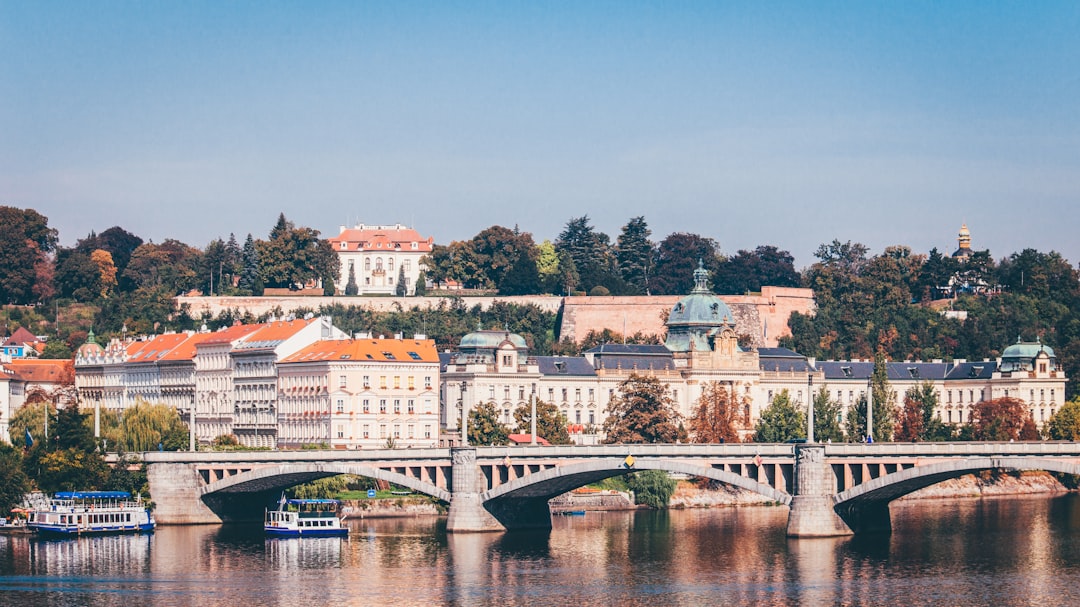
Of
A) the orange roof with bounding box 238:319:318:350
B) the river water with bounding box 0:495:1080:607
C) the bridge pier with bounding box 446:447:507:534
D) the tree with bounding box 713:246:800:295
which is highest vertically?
the tree with bounding box 713:246:800:295

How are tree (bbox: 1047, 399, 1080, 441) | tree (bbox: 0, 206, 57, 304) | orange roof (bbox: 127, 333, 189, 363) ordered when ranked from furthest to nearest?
tree (bbox: 0, 206, 57, 304) < orange roof (bbox: 127, 333, 189, 363) < tree (bbox: 1047, 399, 1080, 441)

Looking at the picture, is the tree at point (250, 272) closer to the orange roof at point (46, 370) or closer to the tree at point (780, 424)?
the orange roof at point (46, 370)

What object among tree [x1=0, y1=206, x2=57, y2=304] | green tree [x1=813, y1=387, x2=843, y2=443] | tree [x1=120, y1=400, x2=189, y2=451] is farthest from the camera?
tree [x1=0, y1=206, x2=57, y2=304]

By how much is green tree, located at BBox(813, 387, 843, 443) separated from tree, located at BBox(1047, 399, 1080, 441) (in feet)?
43.3

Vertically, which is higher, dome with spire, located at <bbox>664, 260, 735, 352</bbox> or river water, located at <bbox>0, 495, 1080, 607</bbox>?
dome with spire, located at <bbox>664, 260, 735, 352</bbox>

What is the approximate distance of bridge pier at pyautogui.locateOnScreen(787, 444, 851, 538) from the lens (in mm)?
96438

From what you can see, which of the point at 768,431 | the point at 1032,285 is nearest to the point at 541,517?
the point at 768,431

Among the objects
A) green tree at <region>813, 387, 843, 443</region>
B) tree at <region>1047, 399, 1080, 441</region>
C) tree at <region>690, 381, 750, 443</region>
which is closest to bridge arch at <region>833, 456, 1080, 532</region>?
tree at <region>690, 381, 750, 443</region>

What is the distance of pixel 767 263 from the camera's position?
190 metres

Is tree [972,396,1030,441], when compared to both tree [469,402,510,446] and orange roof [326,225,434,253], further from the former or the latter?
orange roof [326,225,434,253]

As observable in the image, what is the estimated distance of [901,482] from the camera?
3738 inches

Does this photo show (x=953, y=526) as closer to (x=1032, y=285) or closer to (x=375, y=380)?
(x=375, y=380)

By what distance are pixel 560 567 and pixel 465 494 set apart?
12945 mm

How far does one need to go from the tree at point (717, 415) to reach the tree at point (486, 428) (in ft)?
42.8
